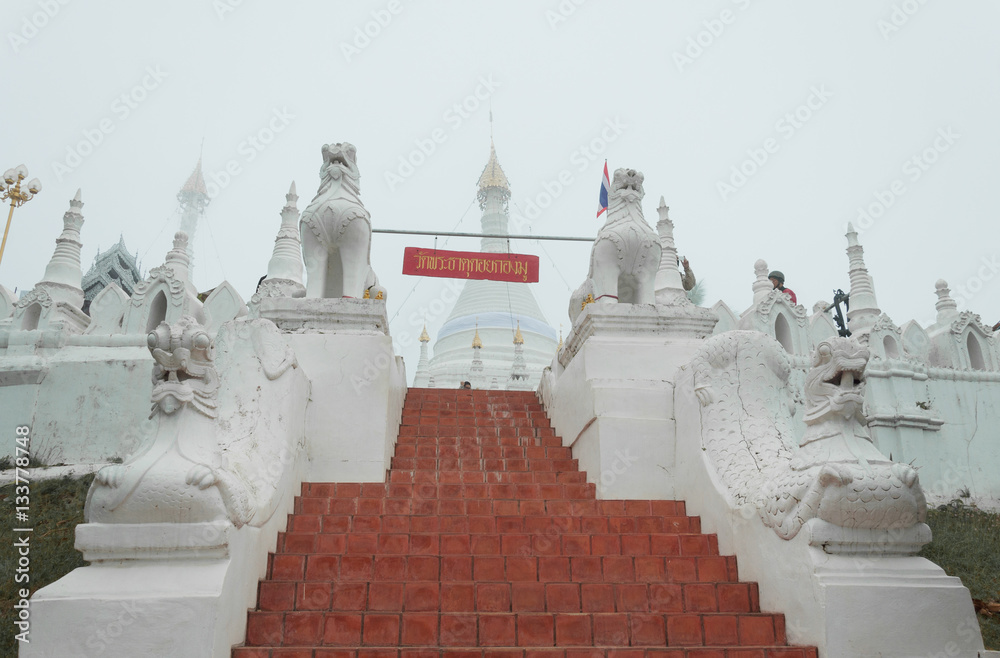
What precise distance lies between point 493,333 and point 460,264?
42.5ft

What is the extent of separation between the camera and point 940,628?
3805 millimetres

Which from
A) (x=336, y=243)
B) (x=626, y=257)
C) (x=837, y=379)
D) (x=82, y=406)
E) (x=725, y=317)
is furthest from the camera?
(x=725, y=317)

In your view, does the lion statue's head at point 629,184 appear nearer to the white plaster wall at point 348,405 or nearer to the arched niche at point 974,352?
the white plaster wall at point 348,405

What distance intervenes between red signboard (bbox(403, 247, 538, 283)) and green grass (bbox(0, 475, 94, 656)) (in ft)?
25.7

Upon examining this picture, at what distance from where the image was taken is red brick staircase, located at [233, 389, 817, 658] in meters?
4.08

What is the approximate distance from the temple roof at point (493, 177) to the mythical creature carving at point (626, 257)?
25593 mm

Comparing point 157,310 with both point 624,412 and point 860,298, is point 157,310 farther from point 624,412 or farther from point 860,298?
point 860,298

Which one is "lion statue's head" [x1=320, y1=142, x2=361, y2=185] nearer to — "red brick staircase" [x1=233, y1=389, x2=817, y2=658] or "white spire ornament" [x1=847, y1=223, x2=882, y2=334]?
"red brick staircase" [x1=233, y1=389, x2=817, y2=658]

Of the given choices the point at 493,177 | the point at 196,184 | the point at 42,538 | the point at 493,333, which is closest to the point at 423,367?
the point at 493,333

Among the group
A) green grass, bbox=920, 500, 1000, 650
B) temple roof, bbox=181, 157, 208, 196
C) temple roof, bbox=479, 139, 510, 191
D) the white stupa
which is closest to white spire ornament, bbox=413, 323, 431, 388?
the white stupa

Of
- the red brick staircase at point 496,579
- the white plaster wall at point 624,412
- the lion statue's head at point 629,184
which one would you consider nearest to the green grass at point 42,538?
the red brick staircase at point 496,579

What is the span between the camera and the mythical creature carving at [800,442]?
155 inches

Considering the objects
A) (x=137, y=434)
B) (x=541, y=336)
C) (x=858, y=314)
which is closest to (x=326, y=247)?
(x=137, y=434)

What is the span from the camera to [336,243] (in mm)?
7934
